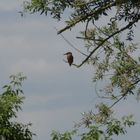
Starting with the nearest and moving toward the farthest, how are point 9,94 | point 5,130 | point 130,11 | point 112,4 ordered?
point 112,4
point 130,11
point 5,130
point 9,94

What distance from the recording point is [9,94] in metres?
19.5

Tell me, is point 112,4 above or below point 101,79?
below

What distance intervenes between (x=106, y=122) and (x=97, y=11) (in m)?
7.27

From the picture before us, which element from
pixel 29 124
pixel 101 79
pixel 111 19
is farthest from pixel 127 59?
pixel 111 19

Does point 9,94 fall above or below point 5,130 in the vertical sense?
above

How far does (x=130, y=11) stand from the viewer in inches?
535

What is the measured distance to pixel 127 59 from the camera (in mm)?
20734

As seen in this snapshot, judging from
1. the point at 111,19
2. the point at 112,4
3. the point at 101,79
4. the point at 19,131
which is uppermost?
the point at 101,79

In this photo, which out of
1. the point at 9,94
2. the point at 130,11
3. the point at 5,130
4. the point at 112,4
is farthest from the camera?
the point at 9,94

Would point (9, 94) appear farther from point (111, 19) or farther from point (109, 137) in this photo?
point (111, 19)

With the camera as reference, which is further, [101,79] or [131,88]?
[101,79]

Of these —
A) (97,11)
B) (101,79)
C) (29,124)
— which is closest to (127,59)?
(101,79)

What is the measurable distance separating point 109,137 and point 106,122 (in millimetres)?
597

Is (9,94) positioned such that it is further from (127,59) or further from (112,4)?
(112,4)
